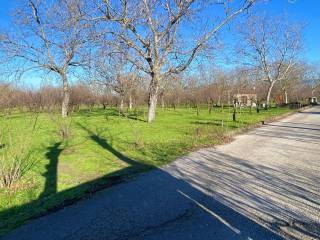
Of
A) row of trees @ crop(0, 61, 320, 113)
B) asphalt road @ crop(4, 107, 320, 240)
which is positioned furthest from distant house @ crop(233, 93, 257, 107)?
asphalt road @ crop(4, 107, 320, 240)

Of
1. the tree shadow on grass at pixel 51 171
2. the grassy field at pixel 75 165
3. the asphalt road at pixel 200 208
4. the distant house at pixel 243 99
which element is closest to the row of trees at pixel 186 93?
the distant house at pixel 243 99

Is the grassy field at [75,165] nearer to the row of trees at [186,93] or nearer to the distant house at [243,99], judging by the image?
the row of trees at [186,93]

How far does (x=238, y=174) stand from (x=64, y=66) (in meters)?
29.3

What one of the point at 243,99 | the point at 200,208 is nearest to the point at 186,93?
the point at 243,99

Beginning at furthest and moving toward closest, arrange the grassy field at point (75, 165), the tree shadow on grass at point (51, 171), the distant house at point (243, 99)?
the distant house at point (243, 99) → the tree shadow on grass at point (51, 171) → the grassy field at point (75, 165)

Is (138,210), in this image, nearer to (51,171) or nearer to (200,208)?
(200,208)

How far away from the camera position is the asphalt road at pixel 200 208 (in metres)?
4.60

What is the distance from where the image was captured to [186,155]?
10.6m

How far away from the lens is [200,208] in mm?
5477

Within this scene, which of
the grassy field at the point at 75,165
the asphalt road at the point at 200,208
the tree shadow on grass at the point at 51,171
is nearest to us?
the asphalt road at the point at 200,208

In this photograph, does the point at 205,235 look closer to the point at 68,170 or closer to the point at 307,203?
the point at 307,203

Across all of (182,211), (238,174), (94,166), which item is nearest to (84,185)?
(94,166)

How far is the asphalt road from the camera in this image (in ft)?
15.1

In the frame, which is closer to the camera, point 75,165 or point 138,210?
point 138,210
